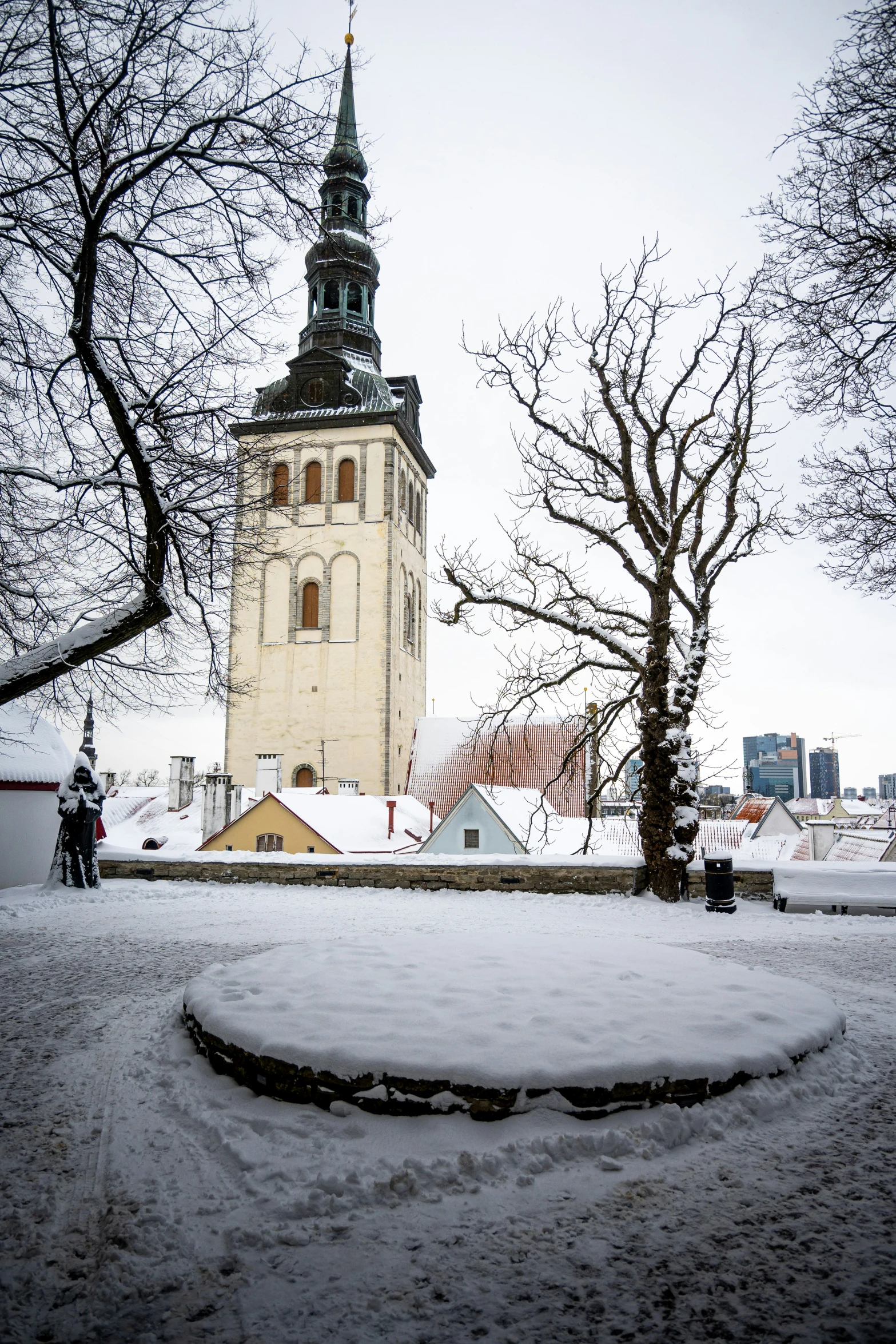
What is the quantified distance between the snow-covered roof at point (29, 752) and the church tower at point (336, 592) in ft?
76.9

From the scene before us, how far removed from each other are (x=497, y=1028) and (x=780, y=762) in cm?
17330

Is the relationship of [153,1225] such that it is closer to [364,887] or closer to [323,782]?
[364,887]

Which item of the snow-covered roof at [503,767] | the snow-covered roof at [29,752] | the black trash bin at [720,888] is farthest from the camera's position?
the snow-covered roof at [503,767]

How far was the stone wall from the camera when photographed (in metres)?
12.3

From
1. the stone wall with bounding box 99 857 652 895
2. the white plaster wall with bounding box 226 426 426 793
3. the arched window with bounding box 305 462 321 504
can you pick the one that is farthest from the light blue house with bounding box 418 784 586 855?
the arched window with bounding box 305 462 321 504

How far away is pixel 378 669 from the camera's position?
4191cm

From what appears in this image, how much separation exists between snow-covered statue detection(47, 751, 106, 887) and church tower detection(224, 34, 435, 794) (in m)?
27.5

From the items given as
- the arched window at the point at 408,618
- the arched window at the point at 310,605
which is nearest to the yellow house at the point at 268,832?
the arched window at the point at 310,605

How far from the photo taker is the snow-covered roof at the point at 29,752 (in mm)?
15172

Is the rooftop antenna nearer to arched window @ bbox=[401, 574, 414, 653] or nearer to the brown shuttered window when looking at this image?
arched window @ bbox=[401, 574, 414, 653]

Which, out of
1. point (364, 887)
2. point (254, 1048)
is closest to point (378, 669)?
point (364, 887)

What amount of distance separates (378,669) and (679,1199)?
129 ft

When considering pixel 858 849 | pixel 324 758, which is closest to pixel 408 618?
pixel 324 758

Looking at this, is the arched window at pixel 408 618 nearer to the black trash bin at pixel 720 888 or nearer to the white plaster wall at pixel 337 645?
the white plaster wall at pixel 337 645
